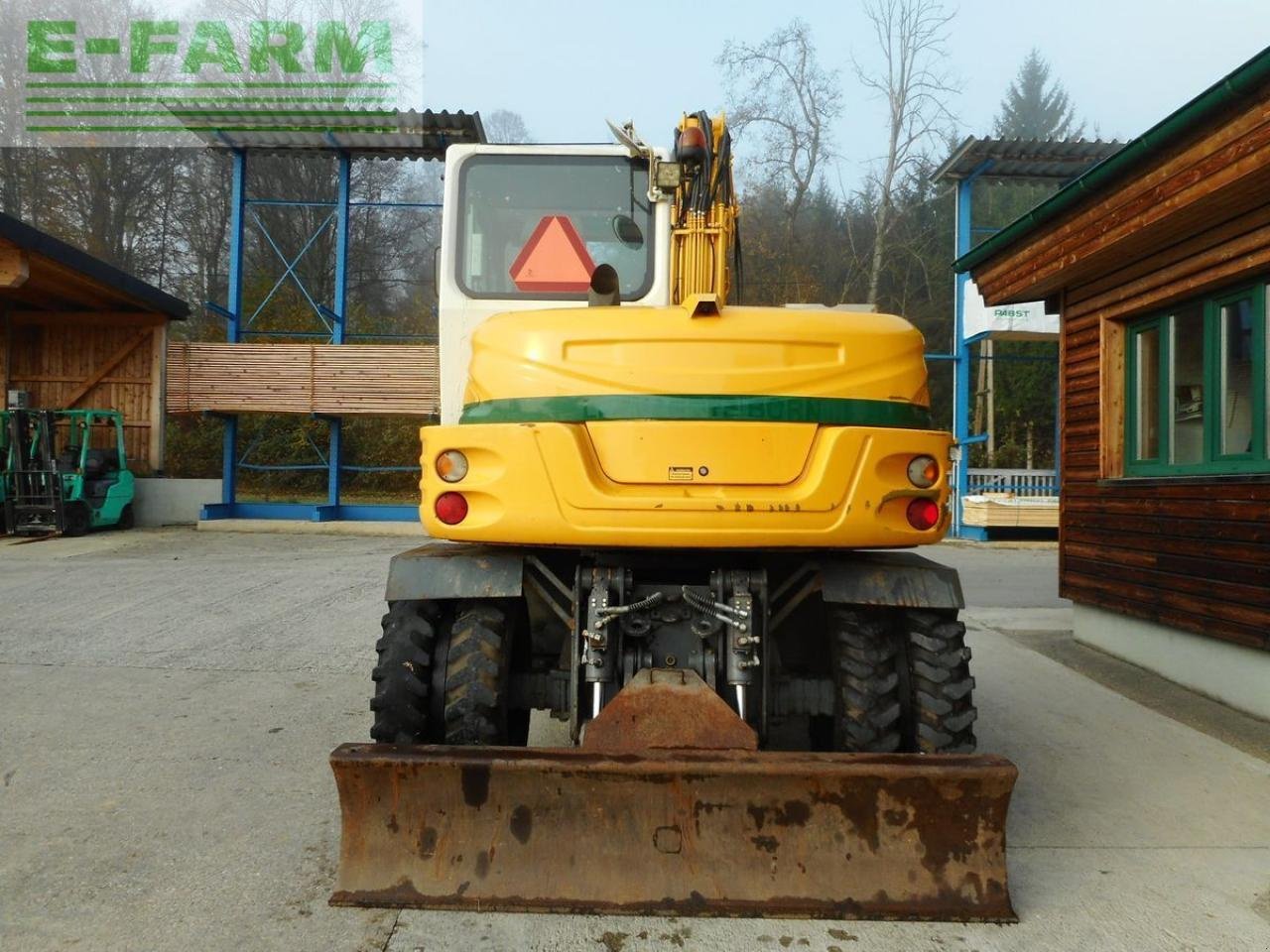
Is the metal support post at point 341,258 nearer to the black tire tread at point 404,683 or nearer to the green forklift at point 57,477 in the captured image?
the green forklift at point 57,477

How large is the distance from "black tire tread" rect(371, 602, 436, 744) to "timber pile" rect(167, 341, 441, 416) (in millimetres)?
12248

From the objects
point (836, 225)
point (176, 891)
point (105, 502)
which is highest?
point (836, 225)

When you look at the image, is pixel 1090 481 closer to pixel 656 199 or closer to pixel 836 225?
pixel 656 199

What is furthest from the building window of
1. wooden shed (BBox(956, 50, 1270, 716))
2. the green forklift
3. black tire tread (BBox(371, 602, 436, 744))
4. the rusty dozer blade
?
the green forklift

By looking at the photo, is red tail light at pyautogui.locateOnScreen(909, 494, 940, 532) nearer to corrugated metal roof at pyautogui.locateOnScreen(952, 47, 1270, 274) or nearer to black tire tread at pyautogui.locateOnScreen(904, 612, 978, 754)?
black tire tread at pyautogui.locateOnScreen(904, 612, 978, 754)

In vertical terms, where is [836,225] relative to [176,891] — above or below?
above

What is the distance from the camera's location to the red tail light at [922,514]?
2986 mm

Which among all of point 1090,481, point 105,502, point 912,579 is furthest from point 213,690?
point 105,502

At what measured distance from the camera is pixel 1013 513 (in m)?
16.3

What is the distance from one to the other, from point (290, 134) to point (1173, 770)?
50.2ft

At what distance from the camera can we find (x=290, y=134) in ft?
49.5

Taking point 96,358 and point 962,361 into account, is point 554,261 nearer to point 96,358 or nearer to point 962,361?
point 962,361

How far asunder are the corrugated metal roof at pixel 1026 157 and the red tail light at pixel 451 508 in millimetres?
15500

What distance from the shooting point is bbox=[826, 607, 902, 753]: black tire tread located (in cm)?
310
